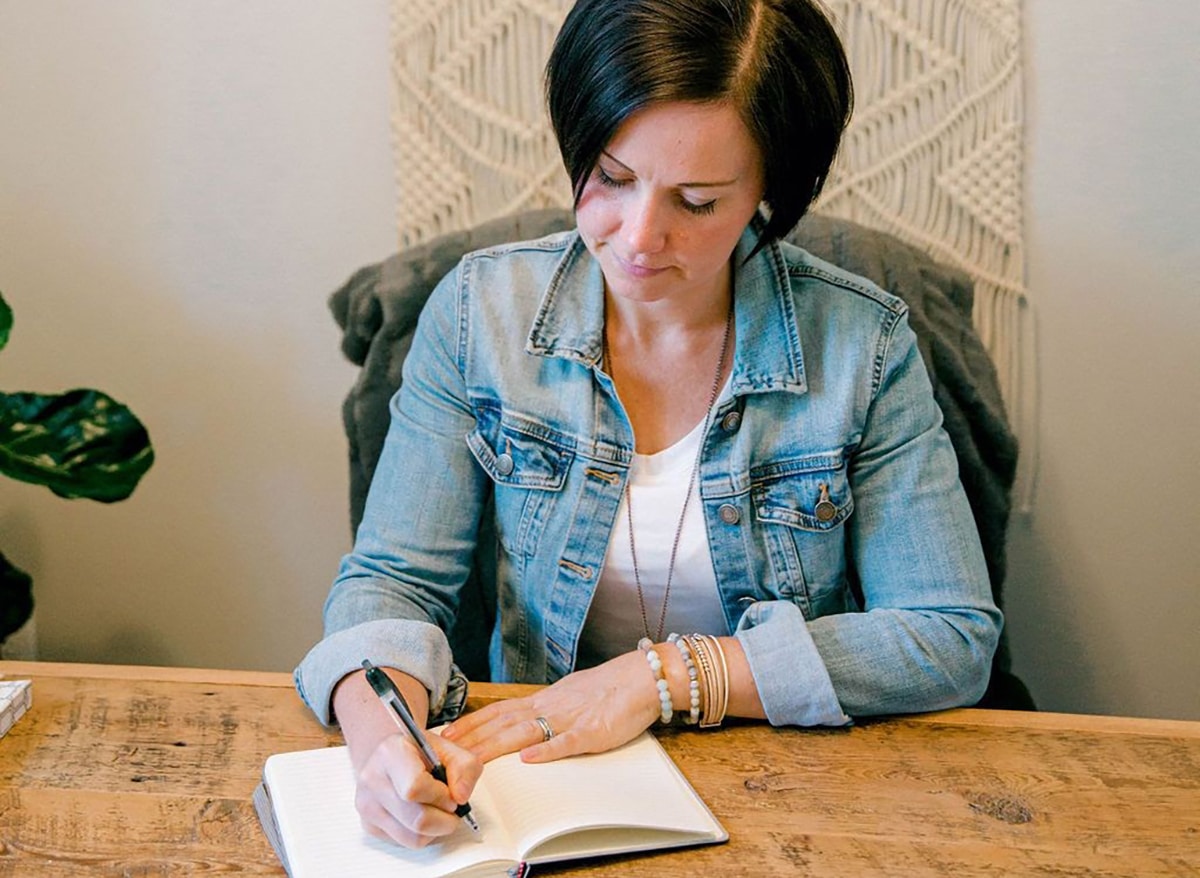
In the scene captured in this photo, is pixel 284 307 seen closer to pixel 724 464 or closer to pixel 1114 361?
pixel 724 464

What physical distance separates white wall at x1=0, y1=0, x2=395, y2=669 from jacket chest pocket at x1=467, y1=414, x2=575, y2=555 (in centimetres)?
52

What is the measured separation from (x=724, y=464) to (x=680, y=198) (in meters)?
0.27

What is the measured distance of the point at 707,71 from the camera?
39.8 inches

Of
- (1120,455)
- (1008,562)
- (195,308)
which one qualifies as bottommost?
(1008,562)

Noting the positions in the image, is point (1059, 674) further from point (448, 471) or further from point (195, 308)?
point (195, 308)

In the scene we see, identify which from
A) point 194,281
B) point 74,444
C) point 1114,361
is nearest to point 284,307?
point 194,281

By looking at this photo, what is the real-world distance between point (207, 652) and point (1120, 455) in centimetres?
135

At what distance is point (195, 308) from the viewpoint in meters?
1.69

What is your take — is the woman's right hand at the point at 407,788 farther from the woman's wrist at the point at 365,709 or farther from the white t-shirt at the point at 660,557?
the white t-shirt at the point at 660,557

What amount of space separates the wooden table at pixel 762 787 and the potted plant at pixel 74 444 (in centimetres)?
33

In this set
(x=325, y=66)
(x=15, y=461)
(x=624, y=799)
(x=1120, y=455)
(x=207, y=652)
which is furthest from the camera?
(x=207, y=652)

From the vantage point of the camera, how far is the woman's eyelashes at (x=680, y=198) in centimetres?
107

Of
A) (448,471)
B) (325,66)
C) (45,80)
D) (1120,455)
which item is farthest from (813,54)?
(45,80)

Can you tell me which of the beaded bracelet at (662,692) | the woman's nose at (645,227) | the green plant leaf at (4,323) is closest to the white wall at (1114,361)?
the woman's nose at (645,227)
